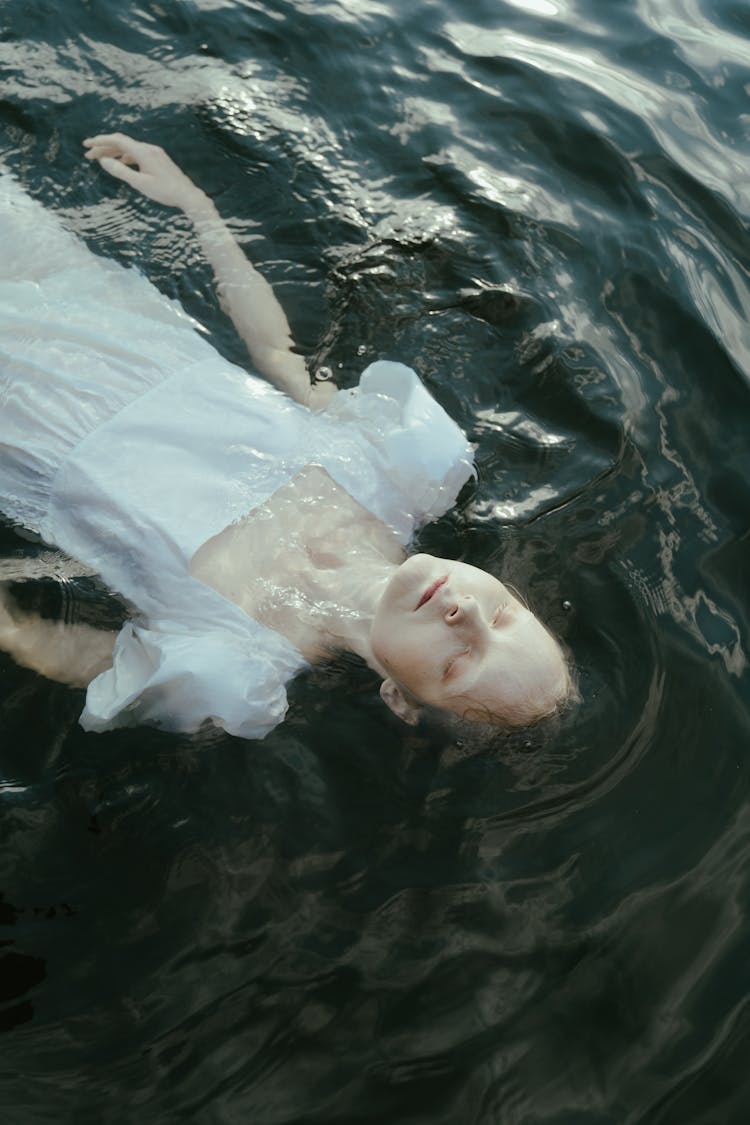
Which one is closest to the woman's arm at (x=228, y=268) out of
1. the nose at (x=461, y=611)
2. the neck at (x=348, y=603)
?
the neck at (x=348, y=603)

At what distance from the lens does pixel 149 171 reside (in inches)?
182

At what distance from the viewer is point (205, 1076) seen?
2.82m

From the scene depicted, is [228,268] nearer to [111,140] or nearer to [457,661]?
[111,140]

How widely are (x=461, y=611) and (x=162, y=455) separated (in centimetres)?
116

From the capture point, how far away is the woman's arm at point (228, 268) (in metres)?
4.22

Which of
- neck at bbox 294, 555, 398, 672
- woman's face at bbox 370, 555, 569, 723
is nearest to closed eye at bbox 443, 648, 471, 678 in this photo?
woman's face at bbox 370, 555, 569, 723

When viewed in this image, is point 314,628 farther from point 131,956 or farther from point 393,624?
point 131,956

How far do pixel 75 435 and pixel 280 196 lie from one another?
195 centimetres

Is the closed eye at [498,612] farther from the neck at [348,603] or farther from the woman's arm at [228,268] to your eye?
the woman's arm at [228,268]

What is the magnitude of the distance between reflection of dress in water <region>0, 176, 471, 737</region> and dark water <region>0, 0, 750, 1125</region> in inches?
8.2

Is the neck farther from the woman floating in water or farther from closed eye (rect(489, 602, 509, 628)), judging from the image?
closed eye (rect(489, 602, 509, 628))

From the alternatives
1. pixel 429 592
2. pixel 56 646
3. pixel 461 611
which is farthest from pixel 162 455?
pixel 461 611

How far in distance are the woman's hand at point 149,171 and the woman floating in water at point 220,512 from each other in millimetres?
505

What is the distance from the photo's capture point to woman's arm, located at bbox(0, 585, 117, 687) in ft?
11.7
